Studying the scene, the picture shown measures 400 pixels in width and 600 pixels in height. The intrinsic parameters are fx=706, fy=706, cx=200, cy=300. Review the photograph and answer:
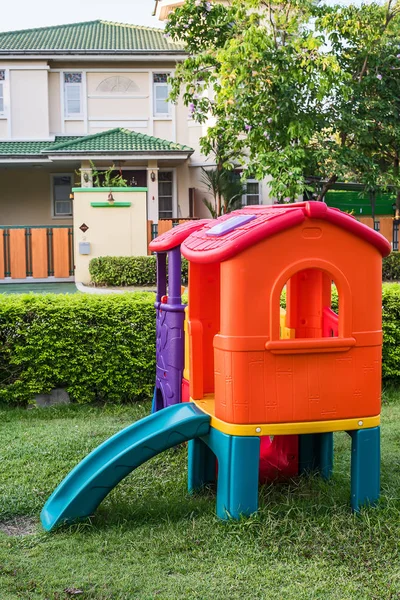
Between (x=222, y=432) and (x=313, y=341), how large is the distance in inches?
28.6

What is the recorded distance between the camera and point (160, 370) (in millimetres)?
5797

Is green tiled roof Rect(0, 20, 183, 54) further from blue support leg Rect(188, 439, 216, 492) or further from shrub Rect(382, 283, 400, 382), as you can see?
blue support leg Rect(188, 439, 216, 492)

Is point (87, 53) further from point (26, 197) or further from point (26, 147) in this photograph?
point (26, 197)

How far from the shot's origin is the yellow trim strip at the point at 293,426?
12.9 ft

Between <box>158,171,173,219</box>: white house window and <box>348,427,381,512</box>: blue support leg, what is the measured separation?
20.1m

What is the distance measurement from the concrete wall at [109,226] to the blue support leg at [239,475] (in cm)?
1301

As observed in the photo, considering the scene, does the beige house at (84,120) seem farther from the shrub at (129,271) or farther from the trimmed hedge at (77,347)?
the trimmed hedge at (77,347)

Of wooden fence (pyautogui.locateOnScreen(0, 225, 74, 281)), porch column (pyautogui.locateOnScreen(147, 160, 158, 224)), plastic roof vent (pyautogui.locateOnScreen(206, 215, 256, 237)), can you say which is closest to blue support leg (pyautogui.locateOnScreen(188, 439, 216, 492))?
plastic roof vent (pyautogui.locateOnScreen(206, 215, 256, 237))

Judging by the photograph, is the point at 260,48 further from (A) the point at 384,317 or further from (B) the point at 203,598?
(B) the point at 203,598

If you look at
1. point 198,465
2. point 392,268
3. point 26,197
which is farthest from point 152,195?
point 198,465

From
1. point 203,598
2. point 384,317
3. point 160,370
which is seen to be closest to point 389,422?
point 384,317

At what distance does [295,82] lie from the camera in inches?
594

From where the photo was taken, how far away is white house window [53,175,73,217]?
2428cm

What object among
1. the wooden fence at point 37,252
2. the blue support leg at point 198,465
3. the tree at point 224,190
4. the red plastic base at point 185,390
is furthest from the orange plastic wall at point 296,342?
the tree at point 224,190
